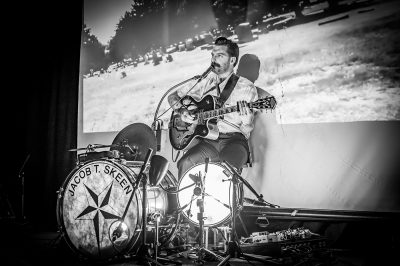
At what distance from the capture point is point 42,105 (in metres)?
5.62

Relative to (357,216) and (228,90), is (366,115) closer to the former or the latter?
(357,216)

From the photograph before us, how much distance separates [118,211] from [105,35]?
3239 mm

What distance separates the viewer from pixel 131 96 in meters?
5.03

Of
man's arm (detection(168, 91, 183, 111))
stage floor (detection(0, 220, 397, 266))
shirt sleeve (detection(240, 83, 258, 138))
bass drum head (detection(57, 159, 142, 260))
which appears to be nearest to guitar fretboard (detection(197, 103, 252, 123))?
shirt sleeve (detection(240, 83, 258, 138))

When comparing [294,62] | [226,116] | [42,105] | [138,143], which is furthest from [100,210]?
[42,105]

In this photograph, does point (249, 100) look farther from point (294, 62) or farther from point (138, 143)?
point (138, 143)

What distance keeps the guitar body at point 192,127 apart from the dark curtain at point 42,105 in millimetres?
2055

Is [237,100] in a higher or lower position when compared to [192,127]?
higher

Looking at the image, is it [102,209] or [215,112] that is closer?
[102,209]

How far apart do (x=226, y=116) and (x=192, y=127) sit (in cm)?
42

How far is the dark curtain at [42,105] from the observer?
17.5 feet

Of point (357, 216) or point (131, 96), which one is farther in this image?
point (131, 96)

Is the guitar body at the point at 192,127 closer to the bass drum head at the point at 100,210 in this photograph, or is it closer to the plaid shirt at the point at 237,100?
the plaid shirt at the point at 237,100

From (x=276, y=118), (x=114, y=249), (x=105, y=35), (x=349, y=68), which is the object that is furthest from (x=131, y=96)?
(x=349, y=68)
